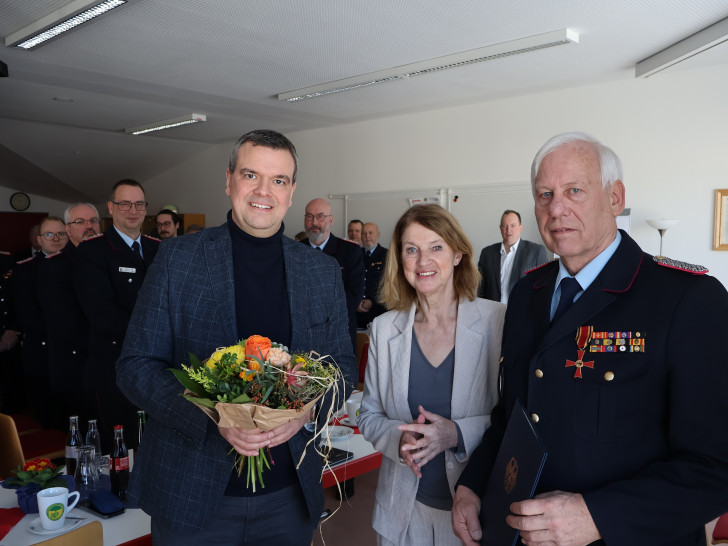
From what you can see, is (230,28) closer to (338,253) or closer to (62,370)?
(338,253)

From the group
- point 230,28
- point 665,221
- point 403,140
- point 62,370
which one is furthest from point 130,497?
point 403,140

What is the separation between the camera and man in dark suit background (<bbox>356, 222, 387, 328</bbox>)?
7.62 meters

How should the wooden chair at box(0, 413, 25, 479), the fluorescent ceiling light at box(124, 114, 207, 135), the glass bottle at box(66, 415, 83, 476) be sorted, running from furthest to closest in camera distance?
1. the fluorescent ceiling light at box(124, 114, 207, 135)
2. the wooden chair at box(0, 413, 25, 479)
3. the glass bottle at box(66, 415, 83, 476)

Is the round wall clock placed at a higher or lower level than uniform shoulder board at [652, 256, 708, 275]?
higher

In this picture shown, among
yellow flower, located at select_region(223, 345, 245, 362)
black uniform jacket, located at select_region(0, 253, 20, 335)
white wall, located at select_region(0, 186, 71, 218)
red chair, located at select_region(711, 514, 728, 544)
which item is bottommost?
red chair, located at select_region(711, 514, 728, 544)

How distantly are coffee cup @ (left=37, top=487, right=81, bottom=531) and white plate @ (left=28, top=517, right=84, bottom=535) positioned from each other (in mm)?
14

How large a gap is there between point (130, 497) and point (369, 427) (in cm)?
82

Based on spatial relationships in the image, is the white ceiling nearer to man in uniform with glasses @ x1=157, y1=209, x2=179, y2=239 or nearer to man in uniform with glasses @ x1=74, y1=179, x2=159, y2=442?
man in uniform with glasses @ x1=157, y1=209, x2=179, y2=239

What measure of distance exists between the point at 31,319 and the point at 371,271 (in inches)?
174

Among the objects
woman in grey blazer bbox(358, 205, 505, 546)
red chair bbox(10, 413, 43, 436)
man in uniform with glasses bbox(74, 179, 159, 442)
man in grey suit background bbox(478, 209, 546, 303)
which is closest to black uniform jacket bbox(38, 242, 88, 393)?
red chair bbox(10, 413, 43, 436)

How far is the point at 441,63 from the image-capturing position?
245 inches

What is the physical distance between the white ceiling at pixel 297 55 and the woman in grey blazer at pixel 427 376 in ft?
11.2

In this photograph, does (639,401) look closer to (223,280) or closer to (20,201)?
(223,280)

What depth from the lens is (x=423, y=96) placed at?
7.86 meters
